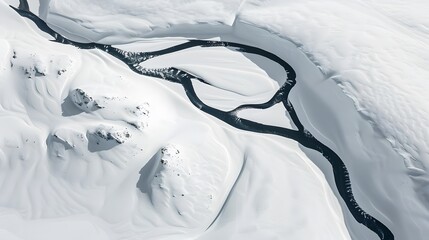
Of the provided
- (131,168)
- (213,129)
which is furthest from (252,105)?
(131,168)

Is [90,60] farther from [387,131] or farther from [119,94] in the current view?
[387,131]

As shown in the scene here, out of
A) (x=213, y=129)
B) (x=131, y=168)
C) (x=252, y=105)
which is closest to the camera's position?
(x=131, y=168)

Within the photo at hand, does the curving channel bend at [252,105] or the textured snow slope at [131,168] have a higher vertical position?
the curving channel bend at [252,105]

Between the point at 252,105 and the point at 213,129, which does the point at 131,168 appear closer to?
the point at 213,129

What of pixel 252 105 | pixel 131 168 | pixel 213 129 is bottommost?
pixel 131 168

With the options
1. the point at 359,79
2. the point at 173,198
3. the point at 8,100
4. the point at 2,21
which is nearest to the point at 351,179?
the point at 359,79
